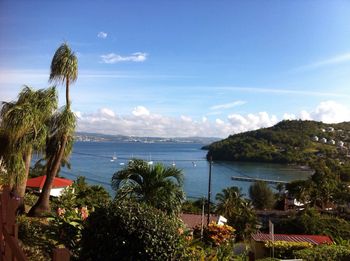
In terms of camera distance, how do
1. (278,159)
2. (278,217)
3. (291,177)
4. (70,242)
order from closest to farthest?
(70,242), (278,217), (291,177), (278,159)

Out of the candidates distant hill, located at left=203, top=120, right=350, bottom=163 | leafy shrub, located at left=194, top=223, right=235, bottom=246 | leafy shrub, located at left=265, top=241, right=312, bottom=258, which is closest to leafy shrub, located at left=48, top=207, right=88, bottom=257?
leafy shrub, located at left=194, top=223, right=235, bottom=246

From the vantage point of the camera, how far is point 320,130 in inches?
6521

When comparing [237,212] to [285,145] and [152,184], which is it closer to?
[152,184]

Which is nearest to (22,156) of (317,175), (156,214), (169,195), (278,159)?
(169,195)

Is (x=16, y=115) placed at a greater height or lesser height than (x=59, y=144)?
greater

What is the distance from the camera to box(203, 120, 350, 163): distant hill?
118500mm

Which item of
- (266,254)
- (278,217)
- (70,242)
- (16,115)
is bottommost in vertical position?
(278,217)

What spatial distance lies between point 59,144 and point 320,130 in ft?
545

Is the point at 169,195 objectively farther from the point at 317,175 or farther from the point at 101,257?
the point at 317,175

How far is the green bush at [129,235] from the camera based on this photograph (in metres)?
4.70

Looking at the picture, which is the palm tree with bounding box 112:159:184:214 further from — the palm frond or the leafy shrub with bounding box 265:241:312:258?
the leafy shrub with bounding box 265:241:312:258

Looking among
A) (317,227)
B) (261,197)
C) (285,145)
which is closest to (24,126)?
(317,227)

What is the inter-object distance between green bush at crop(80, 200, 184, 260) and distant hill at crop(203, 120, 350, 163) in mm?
103769

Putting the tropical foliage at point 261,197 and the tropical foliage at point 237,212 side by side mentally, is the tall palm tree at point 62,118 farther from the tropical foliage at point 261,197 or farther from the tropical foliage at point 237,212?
the tropical foliage at point 261,197
